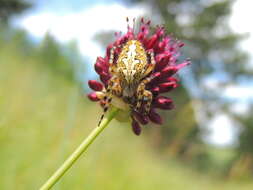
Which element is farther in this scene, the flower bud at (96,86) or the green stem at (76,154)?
the flower bud at (96,86)

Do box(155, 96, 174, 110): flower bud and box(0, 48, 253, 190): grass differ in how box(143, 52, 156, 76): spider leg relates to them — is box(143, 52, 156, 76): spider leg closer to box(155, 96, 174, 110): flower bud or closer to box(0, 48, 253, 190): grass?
box(155, 96, 174, 110): flower bud

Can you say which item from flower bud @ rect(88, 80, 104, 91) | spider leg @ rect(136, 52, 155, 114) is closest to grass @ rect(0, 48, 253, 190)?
flower bud @ rect(88, 80, 104, 91)

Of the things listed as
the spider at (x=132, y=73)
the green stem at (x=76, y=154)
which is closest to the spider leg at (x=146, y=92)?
the spider at (x=132, y=73)

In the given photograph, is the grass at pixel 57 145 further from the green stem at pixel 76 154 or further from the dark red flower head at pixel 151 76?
the green stem at pixel 76 154

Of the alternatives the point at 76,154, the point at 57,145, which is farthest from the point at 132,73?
the point at 57,145

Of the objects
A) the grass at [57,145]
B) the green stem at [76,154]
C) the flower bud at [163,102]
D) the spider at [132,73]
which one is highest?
the spider at [132,73]

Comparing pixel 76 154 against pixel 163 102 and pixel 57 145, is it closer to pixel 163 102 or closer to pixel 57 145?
pixel 163 102

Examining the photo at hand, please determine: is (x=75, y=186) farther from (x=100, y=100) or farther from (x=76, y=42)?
(x=100, y=100)
